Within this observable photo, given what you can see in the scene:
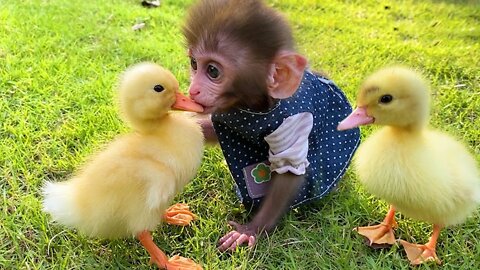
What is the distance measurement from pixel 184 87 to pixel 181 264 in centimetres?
122

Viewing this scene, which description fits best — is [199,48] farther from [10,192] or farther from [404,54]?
[404,54]

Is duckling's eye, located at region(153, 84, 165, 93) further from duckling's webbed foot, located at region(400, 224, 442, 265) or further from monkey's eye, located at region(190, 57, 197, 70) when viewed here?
duckling's webbed foot, located at region(400, 224, 442, 265)

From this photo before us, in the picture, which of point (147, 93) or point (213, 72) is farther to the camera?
point (213, 72)

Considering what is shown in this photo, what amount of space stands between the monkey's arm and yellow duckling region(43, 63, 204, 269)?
0.80ft

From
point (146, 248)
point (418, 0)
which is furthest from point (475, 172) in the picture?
point (418, 0)

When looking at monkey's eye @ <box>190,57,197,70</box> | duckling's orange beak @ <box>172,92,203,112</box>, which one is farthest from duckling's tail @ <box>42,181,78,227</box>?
monkey's eye @ <box>190,57,197,70</box>

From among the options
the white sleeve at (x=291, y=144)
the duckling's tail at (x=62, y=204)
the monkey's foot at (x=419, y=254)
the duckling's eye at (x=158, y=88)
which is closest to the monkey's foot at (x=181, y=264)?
the duckling's tail at (x=62, y=204)

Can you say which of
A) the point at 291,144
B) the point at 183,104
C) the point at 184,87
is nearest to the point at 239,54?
the point at 183,104

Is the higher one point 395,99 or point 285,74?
point 395,99

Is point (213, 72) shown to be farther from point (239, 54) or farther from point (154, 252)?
point (154, 252)

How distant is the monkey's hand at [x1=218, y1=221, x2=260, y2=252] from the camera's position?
1.91 meters

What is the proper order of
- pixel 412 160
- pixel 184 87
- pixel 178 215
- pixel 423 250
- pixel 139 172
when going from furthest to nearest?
pixel 184 87 < pixel 178 215 < pixel 423 250 < pixel 412 160 < pixel 139 172

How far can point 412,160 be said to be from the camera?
5.92 ft

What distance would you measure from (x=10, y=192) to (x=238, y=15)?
1.03 m
